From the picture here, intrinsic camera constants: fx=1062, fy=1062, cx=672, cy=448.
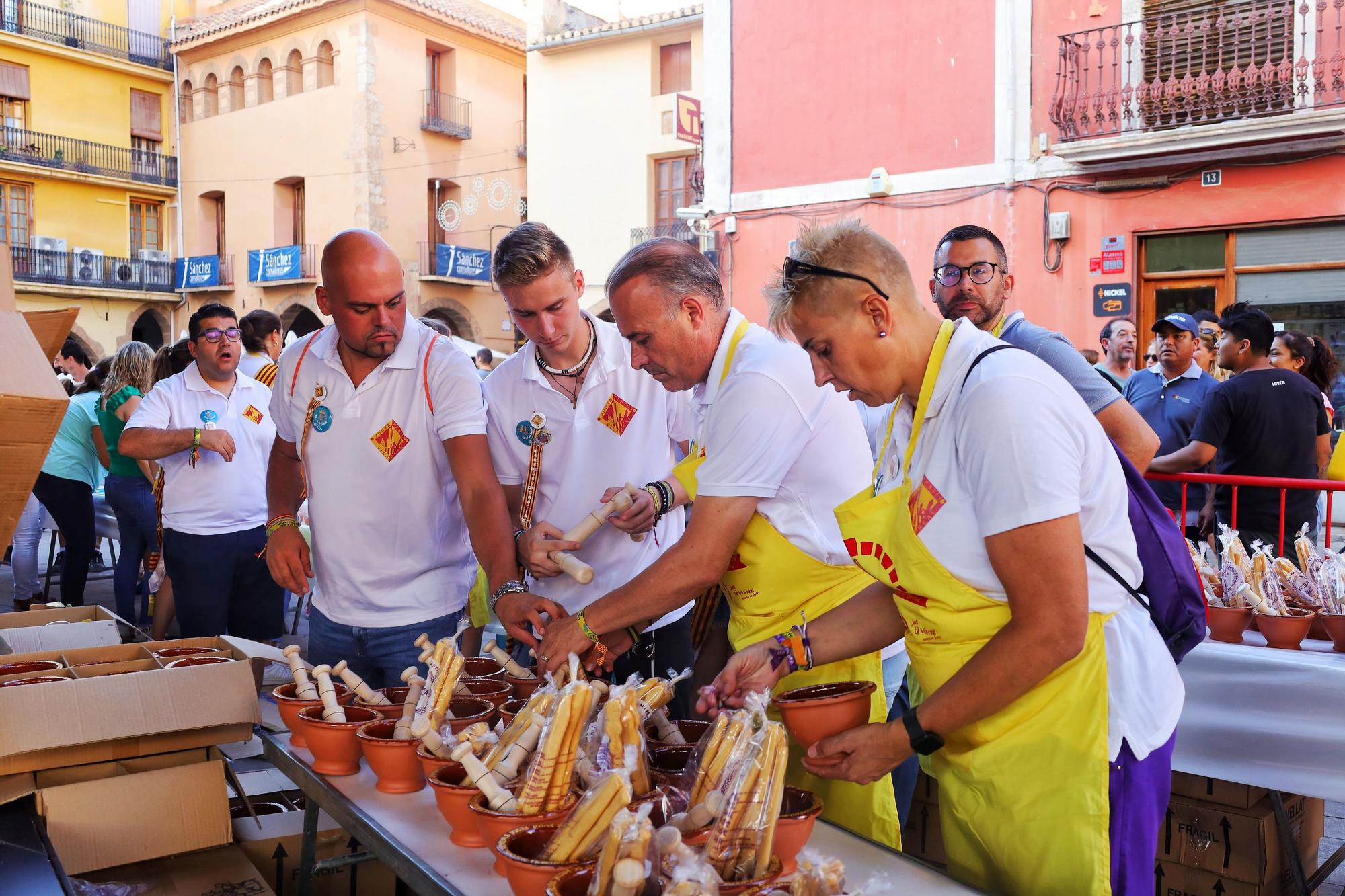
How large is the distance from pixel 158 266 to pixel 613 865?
90.5 ft

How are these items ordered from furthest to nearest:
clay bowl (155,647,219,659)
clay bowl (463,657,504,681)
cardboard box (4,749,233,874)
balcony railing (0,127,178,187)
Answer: balcony railing (0,127,178,187), clay bowl (155,647,219,659), clay bowl (463,657,504,681), cardboard box (4,749,233,874)

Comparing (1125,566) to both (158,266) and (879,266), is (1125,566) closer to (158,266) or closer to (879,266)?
(879,266)

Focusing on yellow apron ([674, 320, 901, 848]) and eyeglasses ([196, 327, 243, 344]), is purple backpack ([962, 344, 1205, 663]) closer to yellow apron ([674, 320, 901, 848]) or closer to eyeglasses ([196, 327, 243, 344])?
yellow apron ([674, 320, 901, 848])

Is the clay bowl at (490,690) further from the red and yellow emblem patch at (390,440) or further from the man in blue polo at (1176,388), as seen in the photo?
the man in blue polo at (1176,388)

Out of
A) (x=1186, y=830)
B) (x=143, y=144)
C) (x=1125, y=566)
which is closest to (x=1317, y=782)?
(x=1186, y=830)

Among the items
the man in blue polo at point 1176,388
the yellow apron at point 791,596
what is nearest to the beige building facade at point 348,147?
the man in blue polo at point 1176,388

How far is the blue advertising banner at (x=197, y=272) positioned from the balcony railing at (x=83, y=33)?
5.05 meters

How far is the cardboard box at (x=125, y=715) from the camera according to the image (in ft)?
6.25

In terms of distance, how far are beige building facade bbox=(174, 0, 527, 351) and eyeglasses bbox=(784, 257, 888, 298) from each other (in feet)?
70.3

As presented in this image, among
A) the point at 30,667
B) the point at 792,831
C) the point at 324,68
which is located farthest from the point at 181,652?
the point at 324,68

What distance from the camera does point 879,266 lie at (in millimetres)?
1568

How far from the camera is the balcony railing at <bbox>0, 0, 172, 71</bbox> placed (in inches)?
957

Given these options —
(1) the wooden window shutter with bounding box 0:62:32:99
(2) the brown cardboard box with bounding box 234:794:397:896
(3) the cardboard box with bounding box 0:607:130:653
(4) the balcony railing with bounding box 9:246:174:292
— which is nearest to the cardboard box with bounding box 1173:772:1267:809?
(2) the brown cardboard box with bounding box 234:794:397:896

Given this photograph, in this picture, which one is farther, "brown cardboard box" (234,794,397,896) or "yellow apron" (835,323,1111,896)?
"brown cardboard box" (234,794,397,896)
